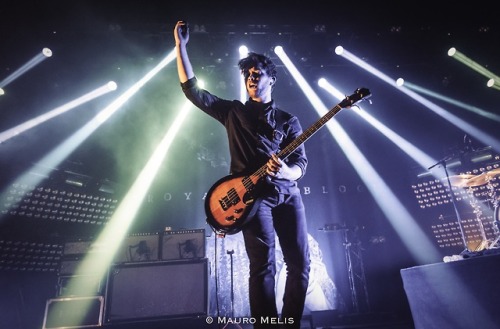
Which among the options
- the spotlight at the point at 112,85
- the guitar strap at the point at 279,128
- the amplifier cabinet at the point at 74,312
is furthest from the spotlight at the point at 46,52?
the guitar strap at the point at 279,128

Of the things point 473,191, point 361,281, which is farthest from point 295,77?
point 361,281

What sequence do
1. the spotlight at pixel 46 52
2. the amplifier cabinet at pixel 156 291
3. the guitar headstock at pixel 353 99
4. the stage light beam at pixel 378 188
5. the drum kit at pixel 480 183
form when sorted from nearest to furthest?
the guitar headstock at pixel 353 99
the amplifier cabinet at pixel 156 291
the drum kit at pixel 480 183
the spotlight at pixel 46 52
the stage light beam at pixel 378 188

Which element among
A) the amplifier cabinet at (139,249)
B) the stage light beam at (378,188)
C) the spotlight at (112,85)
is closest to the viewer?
the amplifier cabinet at (139,249)

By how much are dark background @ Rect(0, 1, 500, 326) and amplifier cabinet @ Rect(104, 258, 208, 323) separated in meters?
1.95

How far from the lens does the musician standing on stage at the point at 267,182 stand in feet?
6.31

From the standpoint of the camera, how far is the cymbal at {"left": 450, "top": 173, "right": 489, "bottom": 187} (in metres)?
5.80

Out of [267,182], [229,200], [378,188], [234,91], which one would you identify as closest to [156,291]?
[229,200]

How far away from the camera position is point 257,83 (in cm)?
261

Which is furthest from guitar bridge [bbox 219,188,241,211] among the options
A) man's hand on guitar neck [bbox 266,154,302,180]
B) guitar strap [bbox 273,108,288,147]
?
guitar strap [bbox 273,108,288,147]

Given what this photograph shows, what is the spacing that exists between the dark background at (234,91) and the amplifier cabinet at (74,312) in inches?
57.3

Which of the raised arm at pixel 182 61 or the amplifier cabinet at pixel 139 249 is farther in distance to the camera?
the amplifier cabinet at pixel 139 249

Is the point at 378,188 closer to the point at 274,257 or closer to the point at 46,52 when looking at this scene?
the point at 274,257

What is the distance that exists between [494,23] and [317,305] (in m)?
7.76

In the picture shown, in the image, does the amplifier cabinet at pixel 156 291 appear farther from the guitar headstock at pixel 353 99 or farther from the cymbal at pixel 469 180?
the cymbal at pixel 469 180
